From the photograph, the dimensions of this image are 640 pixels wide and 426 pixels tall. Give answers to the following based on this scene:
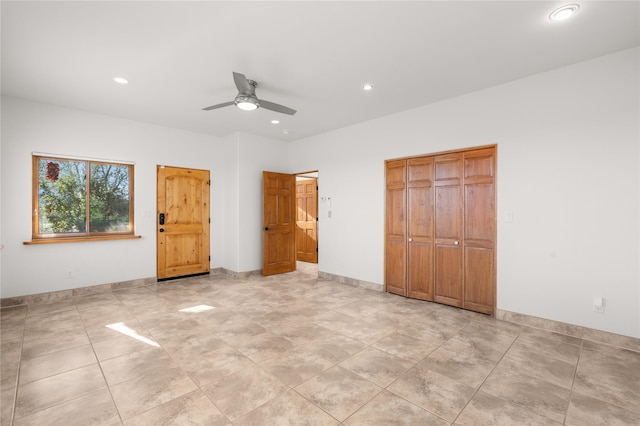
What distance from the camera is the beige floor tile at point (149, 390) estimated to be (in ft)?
6.63

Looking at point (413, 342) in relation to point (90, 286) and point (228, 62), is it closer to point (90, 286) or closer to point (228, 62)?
point (228, 62)

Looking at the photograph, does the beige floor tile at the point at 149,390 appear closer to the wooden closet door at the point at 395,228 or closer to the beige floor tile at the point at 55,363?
the beige floor tile at the point at 55,363

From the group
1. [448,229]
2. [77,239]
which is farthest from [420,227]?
[77,239]

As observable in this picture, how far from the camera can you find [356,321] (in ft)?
11.9

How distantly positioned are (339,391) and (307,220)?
592 cm

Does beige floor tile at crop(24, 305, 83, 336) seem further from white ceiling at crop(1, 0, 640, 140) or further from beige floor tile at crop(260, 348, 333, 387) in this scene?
white ceiling at crop(1, 0, 640, 140)

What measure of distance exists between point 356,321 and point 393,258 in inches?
62.4

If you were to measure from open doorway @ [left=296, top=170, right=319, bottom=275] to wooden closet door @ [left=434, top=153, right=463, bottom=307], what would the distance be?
382 cm

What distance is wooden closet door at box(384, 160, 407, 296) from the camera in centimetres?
472

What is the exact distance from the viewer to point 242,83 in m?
3.16

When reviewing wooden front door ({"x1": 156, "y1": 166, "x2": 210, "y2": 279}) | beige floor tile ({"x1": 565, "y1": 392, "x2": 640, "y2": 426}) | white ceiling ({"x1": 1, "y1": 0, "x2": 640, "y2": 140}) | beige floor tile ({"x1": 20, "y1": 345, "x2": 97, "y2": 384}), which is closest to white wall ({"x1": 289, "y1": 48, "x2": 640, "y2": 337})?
white ceiling ({"x1": 1, "y1": 0, "x2": 640, "y2": 140})

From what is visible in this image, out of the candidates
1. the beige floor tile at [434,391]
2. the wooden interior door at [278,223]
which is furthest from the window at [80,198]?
the beige floor tile at [434,391]

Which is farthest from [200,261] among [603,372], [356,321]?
[603,372]

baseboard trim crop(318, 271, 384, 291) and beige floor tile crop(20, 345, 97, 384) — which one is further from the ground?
baseboard trim crop(318, 271, 384, 291)
